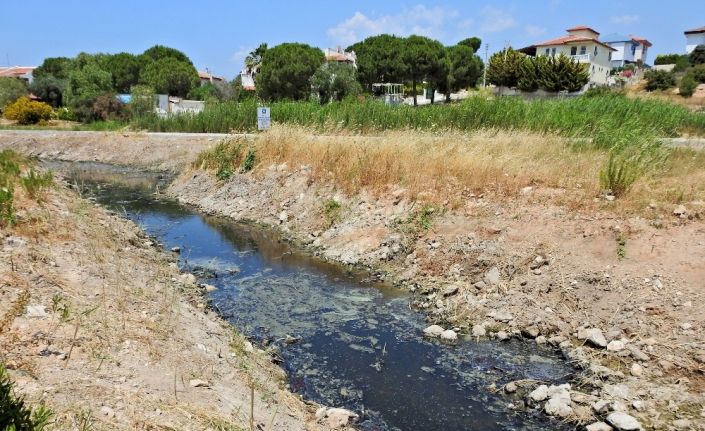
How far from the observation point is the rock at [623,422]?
15.4 feet

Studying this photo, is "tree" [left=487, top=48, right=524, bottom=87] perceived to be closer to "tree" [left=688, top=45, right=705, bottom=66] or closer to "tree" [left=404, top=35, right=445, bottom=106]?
"tree" [left=404, top=35, right=445, bottom=106]

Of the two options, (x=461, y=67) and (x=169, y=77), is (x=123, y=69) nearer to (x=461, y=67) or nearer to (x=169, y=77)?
(x=169, y=77)

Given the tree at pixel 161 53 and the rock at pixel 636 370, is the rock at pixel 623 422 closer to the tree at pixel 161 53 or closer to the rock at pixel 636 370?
the rock at pixel 636 370

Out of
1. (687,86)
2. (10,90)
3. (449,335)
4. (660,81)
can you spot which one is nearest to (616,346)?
(449,335)

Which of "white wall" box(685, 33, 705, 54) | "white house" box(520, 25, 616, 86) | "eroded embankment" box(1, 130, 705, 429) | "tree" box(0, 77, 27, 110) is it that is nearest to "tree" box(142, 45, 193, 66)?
"tree" box(0, 77, 27, 110)

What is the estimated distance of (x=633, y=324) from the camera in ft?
21.1

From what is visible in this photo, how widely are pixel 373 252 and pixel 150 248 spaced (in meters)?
4.45

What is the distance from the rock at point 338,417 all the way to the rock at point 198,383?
3.96ft

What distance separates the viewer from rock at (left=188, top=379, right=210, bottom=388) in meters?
4.43

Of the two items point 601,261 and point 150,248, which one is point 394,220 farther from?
point 150,248

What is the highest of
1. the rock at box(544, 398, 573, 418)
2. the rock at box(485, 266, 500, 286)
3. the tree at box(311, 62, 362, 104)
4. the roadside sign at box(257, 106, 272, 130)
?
the tree at box(311, 62, 362, 104)

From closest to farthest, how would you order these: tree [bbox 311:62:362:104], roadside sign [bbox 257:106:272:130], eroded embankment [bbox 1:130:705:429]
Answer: eroded embankment [bbox 1:130:705:429], roadside sign [bbox 257:106:272:130], tree [bbox 311:62:362:104]

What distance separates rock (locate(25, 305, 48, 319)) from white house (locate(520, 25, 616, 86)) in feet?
206

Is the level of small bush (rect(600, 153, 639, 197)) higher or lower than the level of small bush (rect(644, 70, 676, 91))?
lower
